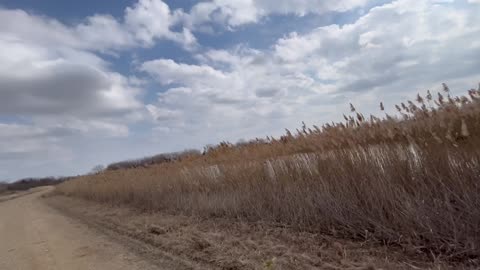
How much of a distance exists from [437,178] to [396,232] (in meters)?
0.88

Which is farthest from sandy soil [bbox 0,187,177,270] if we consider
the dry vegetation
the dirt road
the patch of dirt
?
the dry vegetation

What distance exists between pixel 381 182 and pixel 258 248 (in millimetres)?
2100

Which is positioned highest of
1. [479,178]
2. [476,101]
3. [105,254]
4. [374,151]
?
[476,101]

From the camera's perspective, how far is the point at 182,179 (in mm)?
12992

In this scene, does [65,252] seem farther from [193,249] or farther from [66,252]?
[193,249]

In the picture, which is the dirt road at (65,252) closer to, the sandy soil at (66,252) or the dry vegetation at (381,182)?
the sandy soil at (66,252)

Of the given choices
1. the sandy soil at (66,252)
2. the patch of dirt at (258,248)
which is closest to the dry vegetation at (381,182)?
the patch of dirt at (258,248)

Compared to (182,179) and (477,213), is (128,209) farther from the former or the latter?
(477,213)

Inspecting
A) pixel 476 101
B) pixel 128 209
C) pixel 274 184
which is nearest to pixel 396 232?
pixel 476 101

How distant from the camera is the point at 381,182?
5785mm

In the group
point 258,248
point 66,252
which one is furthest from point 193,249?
point 66,252

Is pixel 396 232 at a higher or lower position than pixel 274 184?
lower

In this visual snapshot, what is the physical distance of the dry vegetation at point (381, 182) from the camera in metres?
4.89

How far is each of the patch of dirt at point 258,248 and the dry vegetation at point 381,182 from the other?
27cm
